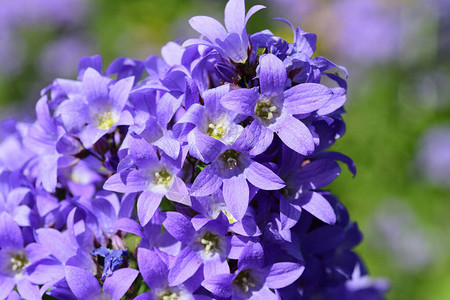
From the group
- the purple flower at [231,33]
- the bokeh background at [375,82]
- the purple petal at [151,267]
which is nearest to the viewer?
the purple petal at [151,267]

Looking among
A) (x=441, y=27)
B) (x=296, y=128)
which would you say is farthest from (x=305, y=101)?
(x=441, y=27)

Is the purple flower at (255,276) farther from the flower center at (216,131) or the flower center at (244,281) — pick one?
the flower center at (216,131)

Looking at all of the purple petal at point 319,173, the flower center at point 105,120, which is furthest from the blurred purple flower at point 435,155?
the flower center at point 105,120

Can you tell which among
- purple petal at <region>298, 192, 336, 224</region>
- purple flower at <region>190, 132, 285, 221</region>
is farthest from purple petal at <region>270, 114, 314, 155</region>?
purple petal at <region>298, 192, 336, 224</region>

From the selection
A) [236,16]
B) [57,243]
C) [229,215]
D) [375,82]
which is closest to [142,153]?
[229,215]

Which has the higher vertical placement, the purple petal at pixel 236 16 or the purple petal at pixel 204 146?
the purple petal at pixel 236 16

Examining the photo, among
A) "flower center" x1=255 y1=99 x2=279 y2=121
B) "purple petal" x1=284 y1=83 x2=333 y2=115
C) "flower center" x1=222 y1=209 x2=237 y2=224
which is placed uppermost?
"purple petal" x1=284 y1=83 x2=333 y2=115

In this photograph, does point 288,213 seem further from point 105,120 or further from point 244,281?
point 105,120

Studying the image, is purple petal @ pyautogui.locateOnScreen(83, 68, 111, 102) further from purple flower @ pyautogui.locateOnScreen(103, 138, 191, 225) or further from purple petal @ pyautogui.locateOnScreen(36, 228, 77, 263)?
purple petal @ pyautogui.locateOnScreen(36, 228, 77, 263)
